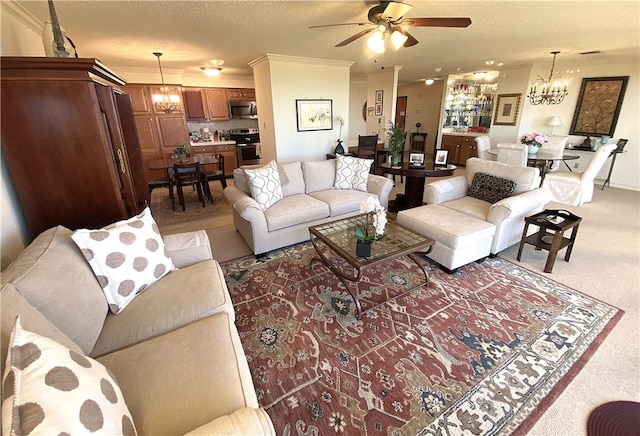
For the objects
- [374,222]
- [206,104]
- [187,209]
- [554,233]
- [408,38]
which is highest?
[408,38]

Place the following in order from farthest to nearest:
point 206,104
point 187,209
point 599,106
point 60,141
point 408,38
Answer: point 206,104, point 599,106, point 187,209, point 408,38, point 60,141

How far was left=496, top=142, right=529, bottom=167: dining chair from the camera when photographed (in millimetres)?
4484

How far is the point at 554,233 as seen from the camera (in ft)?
8.74

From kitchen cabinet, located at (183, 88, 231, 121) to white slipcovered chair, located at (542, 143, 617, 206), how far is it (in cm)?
667

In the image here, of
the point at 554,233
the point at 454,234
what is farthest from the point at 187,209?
the point at 554,233

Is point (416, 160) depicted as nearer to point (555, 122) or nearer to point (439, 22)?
point (439, 22)

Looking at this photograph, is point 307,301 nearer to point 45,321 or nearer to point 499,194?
point 45,321

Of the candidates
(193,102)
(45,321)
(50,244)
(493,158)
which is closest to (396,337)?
(45,321)

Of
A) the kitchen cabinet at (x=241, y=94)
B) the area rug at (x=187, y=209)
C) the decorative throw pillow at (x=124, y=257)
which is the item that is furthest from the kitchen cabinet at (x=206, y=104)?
the decorative throw pillow at (x=124, y=257)

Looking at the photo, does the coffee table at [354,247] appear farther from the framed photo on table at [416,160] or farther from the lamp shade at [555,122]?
the lamp shade at [555,122]

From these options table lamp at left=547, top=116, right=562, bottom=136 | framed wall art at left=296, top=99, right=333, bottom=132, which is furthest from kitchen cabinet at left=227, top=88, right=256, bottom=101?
table lamp at left=547, top=116, right=562, bottom=136

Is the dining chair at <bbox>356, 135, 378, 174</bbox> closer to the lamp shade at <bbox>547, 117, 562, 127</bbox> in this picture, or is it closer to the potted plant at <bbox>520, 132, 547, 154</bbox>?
the potted plant at <bbox>520, 132, 547, 154</bbox>

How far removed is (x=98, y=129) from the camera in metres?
1.82

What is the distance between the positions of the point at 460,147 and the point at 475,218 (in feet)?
18.6
